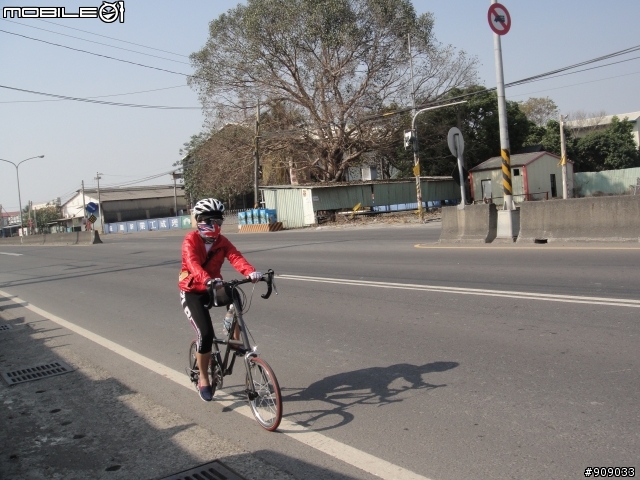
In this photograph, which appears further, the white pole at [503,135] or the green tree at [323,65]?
the green tree at [323,65]

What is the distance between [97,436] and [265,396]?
1406 mm

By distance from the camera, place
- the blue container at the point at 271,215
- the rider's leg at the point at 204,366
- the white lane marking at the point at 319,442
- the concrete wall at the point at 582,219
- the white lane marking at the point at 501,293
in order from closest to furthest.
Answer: the white lane marking at the point at 319,442
the rider's leg at the point at 204,366
the white lane marking at the point at 501,293
the concrete wall at the point at 582,219
the blue container at the point at 271,215

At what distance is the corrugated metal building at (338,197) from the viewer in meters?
37.8

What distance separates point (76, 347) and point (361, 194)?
33.4 m

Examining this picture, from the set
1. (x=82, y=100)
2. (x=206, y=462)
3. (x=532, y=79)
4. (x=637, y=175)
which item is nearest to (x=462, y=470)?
(x=206, y=462)

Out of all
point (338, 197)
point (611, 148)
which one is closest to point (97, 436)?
point (338, 197)

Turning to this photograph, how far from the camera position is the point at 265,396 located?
4.52m

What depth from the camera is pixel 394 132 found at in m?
42.6

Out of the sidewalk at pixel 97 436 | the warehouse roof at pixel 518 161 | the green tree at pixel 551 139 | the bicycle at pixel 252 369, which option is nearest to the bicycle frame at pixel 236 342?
the bicycle at pixel 252 369

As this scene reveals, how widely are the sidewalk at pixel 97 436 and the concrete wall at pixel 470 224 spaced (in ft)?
35.5

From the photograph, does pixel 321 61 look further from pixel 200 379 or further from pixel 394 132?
pixel 200 379

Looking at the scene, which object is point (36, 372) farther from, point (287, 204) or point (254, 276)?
point (287, 204)

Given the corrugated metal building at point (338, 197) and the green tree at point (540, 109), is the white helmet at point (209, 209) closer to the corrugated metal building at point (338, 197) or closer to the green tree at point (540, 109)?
the corrugated metal building at point (338, 197)

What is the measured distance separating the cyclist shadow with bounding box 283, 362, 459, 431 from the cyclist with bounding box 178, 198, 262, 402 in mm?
847
